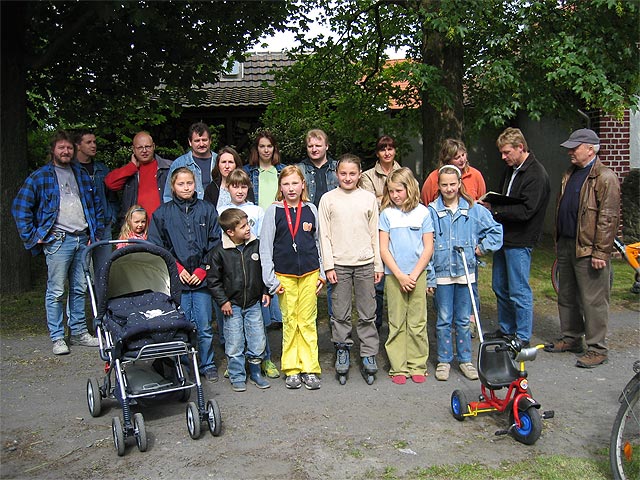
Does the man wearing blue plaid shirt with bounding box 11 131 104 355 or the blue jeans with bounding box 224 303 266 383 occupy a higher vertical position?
the man wearing blue plaid shirt with bounding box 11 131 104 355

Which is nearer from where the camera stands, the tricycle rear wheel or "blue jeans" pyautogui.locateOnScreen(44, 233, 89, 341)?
the tricycle rear wheel

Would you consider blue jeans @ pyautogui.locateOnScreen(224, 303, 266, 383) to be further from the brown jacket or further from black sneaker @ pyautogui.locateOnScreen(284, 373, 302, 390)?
the brown jacket

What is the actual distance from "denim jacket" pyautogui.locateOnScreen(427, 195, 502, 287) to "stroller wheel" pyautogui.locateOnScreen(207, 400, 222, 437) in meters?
2.32

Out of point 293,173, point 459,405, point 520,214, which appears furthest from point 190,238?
point 520,214

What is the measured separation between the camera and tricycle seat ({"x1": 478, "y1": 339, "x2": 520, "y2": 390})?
4.97 m

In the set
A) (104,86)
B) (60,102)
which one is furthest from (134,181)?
(60,102)

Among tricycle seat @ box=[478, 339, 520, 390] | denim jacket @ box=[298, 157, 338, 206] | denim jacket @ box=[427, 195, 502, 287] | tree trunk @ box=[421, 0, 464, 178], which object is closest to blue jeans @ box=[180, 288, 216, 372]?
denim jacket @ box=[298, 157, 338, 206]

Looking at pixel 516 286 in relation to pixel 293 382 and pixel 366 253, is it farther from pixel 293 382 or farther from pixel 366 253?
pixel 293 382

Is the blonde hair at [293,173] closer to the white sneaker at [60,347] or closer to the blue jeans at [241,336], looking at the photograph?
the blue jeans at [241,336]

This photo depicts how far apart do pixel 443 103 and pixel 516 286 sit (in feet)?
10.9

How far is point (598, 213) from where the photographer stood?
645cm

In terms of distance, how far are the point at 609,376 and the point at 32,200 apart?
19.0ft

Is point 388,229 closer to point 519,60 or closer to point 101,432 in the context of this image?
point 101,432

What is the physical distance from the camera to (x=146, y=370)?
5836mm
